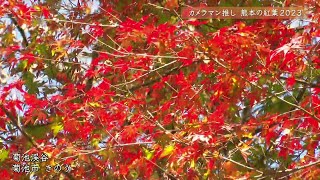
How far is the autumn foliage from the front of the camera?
354 cm

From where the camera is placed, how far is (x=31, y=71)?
5461 mm

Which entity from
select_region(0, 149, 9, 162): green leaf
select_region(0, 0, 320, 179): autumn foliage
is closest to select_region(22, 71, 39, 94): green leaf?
select_region(0, 0, 320, 179): autumn foliage

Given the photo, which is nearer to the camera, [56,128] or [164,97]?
[56,128]

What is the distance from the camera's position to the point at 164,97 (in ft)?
16.2

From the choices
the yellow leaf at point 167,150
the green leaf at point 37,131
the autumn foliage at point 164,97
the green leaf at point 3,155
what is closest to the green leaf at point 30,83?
the autumn foliage at point 164,97

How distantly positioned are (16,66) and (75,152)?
168 centimetres

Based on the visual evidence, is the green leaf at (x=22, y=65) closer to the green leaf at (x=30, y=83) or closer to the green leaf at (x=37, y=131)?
the green leaf at (x=30, y=83)

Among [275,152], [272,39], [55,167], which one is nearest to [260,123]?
[272,39]

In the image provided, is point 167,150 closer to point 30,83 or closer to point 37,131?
point 37,131

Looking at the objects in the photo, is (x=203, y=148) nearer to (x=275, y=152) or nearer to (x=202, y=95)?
(x=202, y=95)

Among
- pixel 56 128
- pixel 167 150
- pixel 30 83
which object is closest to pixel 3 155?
pixel 56 128

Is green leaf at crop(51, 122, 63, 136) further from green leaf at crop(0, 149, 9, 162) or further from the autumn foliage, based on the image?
green leaf at crop(0, 149, 9, 162)

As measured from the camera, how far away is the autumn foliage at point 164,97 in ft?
11.6

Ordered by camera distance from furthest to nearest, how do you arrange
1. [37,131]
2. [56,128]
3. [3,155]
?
[37,131] < [56,128] < [3,155]
